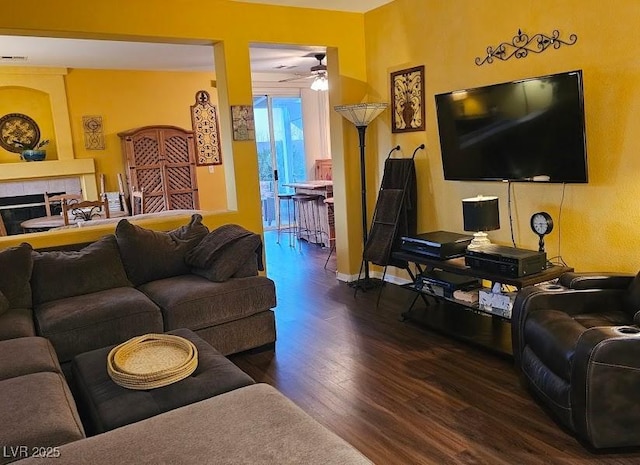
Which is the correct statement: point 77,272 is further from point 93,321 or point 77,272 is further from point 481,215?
point 481,215

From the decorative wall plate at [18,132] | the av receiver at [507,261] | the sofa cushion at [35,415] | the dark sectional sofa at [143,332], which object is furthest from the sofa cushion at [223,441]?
the decorative wall plate at [18,132]

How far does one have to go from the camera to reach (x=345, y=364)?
3.30m

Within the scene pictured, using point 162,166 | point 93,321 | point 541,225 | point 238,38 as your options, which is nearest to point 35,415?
point 93,321

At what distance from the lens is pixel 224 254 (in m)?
3.56

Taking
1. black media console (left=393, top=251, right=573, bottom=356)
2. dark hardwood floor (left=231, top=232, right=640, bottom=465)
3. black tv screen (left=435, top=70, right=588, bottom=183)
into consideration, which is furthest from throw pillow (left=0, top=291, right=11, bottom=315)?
black tv screen (left=435, top=70, right=588, bottom=183)

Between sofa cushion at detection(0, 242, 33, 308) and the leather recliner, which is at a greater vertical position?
sofa cushion at detection(0, 242, 33, 308)

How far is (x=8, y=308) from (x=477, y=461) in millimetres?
2818

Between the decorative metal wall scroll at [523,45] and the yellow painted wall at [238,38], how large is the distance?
154 cm

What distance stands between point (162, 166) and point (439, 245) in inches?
208

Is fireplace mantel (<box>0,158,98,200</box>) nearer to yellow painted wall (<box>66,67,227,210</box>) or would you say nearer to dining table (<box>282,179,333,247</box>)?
yellow painted wall (<box>66,67,227,210</box>)

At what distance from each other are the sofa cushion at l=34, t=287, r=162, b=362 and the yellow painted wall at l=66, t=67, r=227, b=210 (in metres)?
4.73

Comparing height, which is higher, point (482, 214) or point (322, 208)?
point (482, 214)

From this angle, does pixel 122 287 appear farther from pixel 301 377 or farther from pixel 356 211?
pixel 356 211

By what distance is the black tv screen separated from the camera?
3100mm
